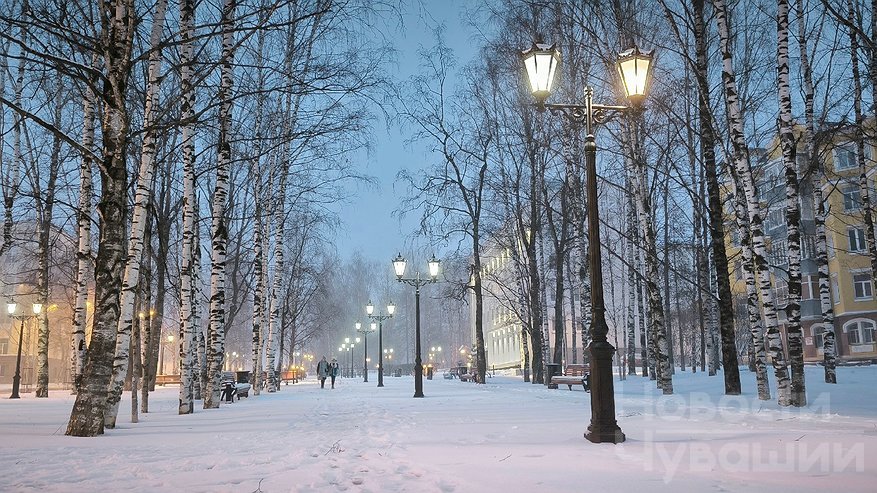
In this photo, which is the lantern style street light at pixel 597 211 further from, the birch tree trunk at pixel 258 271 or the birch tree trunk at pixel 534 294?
the birch tree trunk at pixel 534 294

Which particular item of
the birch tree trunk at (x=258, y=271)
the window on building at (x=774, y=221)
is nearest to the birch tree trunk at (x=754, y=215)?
the birch tree trunk at (x=258, y=271)

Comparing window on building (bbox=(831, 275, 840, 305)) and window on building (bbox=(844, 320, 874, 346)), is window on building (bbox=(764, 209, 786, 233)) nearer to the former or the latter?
window on building (bbox=(831, 275, 840, 305))

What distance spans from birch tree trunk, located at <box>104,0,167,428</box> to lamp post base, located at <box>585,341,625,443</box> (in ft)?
21.9

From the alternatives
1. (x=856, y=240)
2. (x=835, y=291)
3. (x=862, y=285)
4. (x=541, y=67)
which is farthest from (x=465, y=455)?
(x=835, y=291)

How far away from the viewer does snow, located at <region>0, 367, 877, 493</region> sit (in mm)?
4602

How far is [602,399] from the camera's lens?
6.65 metres

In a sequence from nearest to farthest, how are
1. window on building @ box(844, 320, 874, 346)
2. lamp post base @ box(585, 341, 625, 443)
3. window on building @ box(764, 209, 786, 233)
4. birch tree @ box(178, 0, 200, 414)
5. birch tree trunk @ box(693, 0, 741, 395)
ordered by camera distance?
lamp post base @ box(585, 341, 625, 443) < birch tree @ box(178, 0, 200, 414) < birch tree trunk @ box(693, 0, 741, 395) < window on building @ box(844, 320, 874, 346) < window on building @ box(764, 209, 786, 233)

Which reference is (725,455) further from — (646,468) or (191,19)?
(191,19)

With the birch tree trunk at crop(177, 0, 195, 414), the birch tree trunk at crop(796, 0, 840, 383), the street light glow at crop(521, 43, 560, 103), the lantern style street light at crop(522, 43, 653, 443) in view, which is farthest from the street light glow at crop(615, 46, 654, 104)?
the birch tree trunk at crop(796, 0, 840, 383)

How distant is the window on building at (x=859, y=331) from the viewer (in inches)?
1428

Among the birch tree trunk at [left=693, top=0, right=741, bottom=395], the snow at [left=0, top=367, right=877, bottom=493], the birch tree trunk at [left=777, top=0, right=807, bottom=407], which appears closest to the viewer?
the snow at [left=0, top=367, right=877, bottom=493]

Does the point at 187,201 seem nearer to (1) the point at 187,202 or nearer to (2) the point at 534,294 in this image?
(1) the point at 187,202

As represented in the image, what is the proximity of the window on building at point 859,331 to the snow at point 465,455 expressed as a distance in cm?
3257

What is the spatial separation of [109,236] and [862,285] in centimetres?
4277
